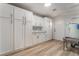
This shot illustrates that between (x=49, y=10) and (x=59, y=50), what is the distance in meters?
0.93

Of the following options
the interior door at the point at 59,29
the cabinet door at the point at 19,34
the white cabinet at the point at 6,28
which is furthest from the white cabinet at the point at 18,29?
the interior door at the point at 59,29

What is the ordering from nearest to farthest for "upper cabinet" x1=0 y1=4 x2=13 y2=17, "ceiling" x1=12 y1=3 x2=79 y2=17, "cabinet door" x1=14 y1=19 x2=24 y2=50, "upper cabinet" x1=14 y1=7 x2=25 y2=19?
1. "ceiling" x1=12 y1=3 x2=79 y2=17
2. "upper cabinet" x1=0 y1=4 x2=13 y2=17
3. "upper cabinet" x1=14 y1=7 x2=25 y2=19
4. "cabinet door" x1=14 y1=19 x2=24 y2=50

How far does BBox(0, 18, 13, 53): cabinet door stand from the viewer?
2.50 m

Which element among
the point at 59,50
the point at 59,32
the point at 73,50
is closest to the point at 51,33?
the point at 59,32

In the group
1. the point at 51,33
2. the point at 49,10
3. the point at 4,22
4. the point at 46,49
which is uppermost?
the point at 49,10

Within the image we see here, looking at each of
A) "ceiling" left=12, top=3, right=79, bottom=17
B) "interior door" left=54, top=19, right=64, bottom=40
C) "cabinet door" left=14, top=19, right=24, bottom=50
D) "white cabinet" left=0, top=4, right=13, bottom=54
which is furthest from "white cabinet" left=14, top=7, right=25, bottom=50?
"interior door" left=54, top=19, right=64, bottom=40

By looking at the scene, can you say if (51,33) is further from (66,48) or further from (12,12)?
(12,12)

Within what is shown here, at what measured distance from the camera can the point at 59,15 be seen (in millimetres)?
2205

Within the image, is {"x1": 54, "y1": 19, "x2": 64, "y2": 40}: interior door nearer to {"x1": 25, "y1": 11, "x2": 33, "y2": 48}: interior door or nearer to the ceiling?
the ceiling

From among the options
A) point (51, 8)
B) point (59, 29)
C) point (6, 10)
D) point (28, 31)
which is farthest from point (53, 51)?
point (6, 10)

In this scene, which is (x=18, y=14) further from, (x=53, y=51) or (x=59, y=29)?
(x=53, y=51)

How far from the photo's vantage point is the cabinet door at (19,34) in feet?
9.75

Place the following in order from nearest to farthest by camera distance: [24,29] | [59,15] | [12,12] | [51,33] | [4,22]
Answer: [59,15]
[51,33]
[4,22]
[12,12]
[24,29]

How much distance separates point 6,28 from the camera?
8.66ft
